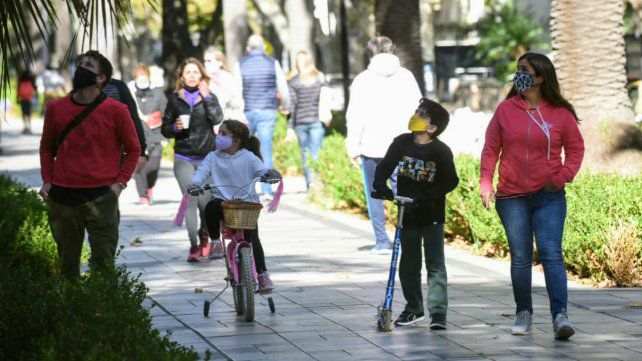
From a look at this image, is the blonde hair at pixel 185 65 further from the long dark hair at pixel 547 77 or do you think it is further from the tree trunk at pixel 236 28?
the tree trunk at pixel 236 28

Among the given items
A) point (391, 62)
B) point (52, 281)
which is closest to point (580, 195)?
point (391, 62)

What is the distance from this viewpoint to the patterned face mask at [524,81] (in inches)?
298

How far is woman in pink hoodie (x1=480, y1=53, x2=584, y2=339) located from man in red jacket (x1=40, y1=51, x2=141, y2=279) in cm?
218

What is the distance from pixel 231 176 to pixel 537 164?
2.25 meters

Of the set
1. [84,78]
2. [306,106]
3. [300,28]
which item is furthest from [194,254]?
[300,28]

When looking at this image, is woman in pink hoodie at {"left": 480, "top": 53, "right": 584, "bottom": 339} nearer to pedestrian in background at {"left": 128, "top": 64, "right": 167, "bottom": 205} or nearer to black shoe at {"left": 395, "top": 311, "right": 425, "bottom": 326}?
black shoe at {"left": 395, "top": 311, "right": 425, "bottom": 326}

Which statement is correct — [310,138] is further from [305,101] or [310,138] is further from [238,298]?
[238,298]

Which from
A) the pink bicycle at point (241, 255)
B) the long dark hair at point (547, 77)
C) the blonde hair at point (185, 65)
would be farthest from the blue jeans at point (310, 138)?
the long dark hair at point (547, 77)

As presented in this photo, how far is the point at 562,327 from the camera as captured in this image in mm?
7555

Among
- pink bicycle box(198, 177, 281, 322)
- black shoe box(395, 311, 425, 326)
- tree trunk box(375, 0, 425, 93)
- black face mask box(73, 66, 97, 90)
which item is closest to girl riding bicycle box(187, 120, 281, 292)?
pink bicycle box(198, 177, 281, 322)

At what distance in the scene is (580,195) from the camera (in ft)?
33.6

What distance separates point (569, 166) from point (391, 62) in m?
4.17

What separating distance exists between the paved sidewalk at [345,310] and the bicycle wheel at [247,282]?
0.09 m

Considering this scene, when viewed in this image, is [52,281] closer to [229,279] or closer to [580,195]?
[229,279]
